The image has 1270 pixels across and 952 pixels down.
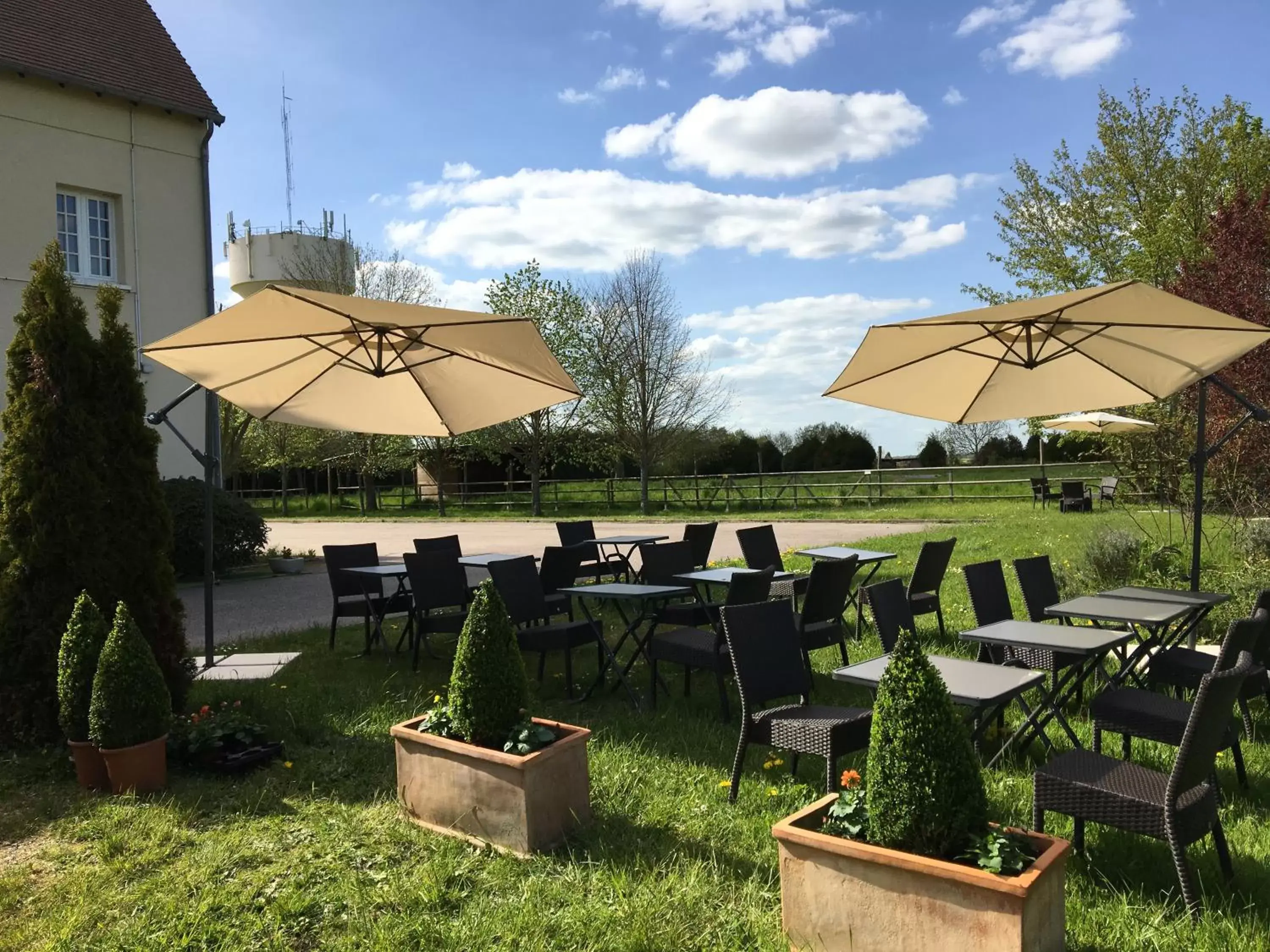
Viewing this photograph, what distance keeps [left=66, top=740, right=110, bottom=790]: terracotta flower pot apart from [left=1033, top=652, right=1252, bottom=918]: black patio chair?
4261 millimetres

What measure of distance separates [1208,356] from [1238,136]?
696 inches

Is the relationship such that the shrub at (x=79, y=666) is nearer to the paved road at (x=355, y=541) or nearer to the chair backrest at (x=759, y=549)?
the paved road at (x=355, y=541)

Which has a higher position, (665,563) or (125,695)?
(665,563)

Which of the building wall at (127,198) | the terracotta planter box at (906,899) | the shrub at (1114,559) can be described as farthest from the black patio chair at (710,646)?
the building wall at (127,198)

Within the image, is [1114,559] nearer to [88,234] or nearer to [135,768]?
[135,768]

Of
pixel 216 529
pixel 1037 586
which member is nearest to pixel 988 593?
pixel 1037 586

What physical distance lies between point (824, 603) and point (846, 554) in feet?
7.75

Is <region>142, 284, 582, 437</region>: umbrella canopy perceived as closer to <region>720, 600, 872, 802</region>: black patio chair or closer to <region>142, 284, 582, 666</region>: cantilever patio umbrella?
<region>142, 284, 582, 666</region>: cantilever patio umbrella

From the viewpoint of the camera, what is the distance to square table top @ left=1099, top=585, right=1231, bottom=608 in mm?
5520

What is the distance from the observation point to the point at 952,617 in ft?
27.7

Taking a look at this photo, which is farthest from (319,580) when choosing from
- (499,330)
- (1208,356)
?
(1208,356)

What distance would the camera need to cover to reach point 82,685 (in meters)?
4.69

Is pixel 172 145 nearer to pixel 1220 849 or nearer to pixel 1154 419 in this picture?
pixel 1154 419

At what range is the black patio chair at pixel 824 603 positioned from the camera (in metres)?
6.00
